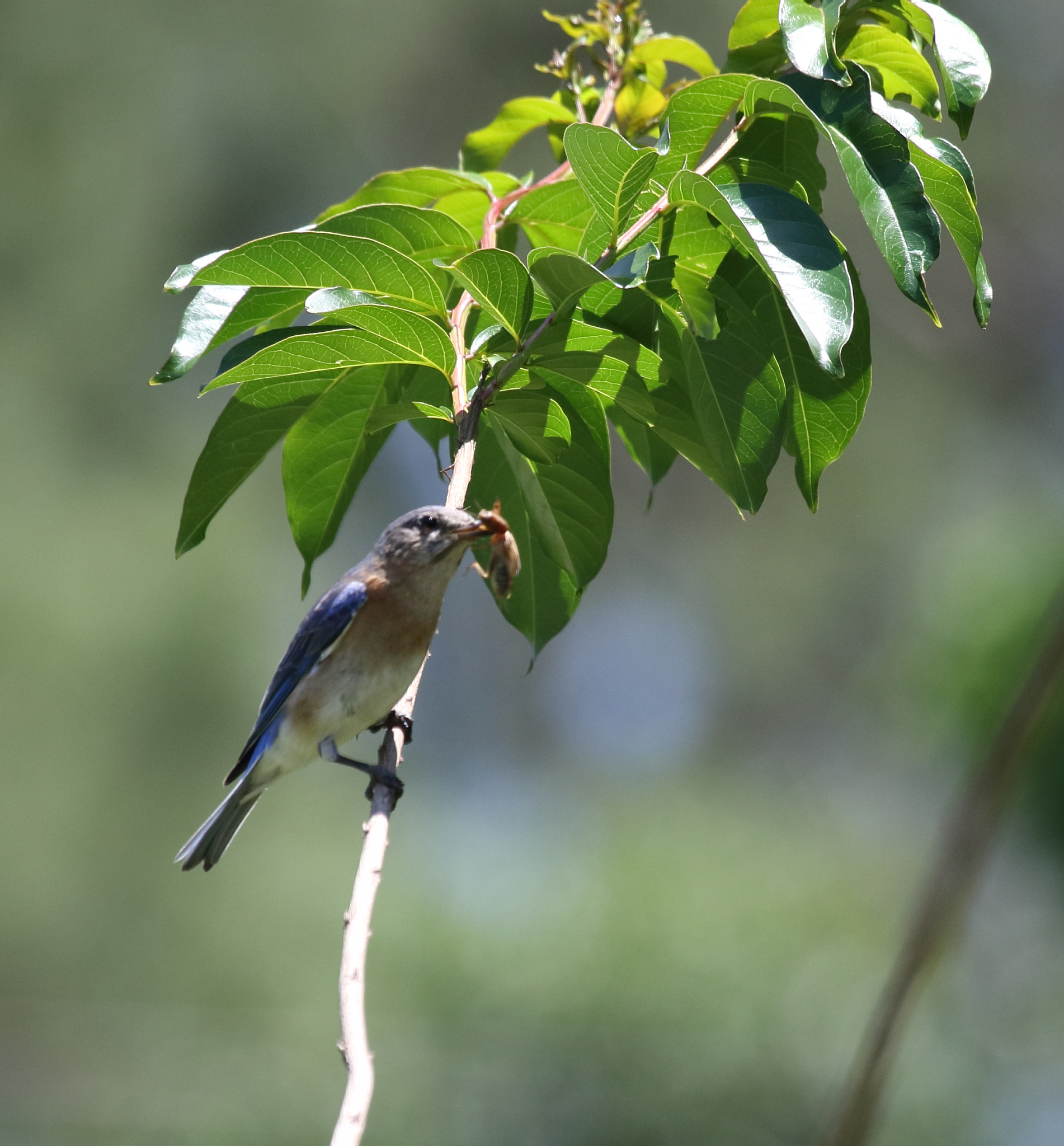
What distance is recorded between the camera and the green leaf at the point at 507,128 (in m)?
2.34

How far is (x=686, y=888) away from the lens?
816 cm

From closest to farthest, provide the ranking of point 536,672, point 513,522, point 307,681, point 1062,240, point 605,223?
point 605,223 < point 513,522 < point 307,681 < point 1062,240 < point 536,672

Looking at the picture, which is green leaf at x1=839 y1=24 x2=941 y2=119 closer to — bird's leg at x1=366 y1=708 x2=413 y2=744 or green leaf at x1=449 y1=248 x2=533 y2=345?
green leaf at x1=449 y1=248 x2=533 y2=345

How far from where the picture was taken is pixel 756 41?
Answer: 1.83 meters

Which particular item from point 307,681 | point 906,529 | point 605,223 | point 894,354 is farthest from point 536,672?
point 605,223

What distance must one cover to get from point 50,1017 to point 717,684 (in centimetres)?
941

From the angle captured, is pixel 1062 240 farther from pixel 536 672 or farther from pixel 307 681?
pixel 307 681

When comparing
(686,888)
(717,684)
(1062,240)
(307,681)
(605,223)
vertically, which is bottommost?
(717,684)

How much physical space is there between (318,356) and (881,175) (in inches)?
30.2

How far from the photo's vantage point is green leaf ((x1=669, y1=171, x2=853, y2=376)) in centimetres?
134

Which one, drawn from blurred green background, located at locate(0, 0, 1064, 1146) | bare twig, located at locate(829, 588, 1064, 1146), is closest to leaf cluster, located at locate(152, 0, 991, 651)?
bare twig, located at locate(829, 588, 1064, 1146)

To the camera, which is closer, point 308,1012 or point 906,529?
point 308,1012

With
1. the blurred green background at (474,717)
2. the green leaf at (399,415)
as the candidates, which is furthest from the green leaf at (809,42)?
the blurred green background at (474,717)

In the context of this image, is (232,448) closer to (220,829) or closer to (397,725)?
(397,725)
